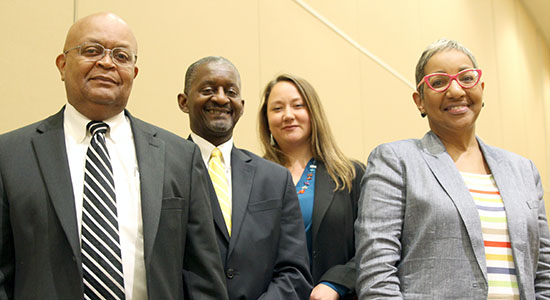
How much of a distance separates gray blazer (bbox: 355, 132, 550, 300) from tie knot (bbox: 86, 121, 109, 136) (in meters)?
0.93

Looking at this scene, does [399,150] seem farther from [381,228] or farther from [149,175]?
[149,175]

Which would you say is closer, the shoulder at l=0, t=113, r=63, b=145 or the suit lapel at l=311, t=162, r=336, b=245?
the shoulder at l=0, t=113, r=63, b=145

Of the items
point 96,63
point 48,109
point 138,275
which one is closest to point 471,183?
point 138,275

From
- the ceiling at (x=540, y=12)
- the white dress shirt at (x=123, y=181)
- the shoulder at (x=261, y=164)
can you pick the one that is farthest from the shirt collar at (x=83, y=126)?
the ceiling at (x=540, y=12)

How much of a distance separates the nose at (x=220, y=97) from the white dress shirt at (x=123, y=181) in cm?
47

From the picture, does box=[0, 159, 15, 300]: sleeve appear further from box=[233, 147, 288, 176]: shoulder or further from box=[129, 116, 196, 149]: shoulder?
box=[233, 147, 288, 176]: shoulder

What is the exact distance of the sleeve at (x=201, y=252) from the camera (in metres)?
1.58

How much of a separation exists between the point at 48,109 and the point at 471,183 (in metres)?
1.78

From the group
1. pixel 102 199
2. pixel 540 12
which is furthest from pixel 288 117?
pixel 540 12

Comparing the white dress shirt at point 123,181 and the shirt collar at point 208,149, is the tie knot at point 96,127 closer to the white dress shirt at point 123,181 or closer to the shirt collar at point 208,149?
the white dress shirt at point 123,181

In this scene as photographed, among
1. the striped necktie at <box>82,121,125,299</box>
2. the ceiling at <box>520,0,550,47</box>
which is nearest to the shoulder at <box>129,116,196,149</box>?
the striped necktie at <box>82,121,125,299</box>

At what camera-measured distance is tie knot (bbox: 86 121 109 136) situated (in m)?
1.59

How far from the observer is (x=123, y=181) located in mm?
1562

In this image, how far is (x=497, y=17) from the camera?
9.48 m
